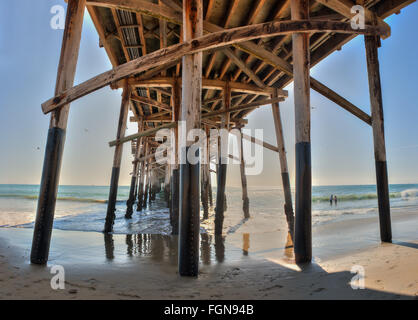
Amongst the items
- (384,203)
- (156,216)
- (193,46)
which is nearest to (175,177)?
(193,46)

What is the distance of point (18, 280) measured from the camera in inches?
97.8

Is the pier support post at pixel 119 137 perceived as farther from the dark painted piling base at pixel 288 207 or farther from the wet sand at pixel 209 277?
the dark painted piling base at pixel 288 207

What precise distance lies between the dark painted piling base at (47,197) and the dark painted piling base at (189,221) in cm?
181

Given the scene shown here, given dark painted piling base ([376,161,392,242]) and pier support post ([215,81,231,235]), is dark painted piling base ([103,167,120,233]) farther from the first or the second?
dark painted piling base ([376,161,392,242])

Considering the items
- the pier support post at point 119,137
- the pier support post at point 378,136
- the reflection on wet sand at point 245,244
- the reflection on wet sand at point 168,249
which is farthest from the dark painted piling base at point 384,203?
the pier support post at point 119,137

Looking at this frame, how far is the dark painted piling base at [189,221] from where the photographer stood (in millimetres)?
2893

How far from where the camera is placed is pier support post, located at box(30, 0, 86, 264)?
10.4 ft

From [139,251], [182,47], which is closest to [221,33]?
[182,47]

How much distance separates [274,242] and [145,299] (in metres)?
4.60

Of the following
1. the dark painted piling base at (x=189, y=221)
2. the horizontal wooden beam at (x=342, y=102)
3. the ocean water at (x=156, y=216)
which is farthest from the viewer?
the ocean water at (x=156, y=216)

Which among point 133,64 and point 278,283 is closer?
point 278,283

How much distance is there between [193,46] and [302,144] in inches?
77.5

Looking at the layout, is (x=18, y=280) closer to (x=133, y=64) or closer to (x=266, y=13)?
(x=133, y=64)
